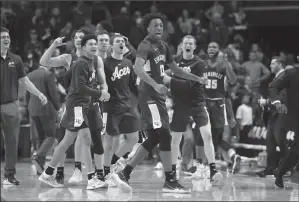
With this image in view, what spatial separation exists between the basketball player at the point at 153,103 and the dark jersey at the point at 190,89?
140 cm

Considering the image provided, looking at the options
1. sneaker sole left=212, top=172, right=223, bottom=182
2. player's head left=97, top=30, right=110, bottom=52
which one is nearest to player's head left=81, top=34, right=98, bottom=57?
player's head left=97, top=30, right=110, bottom=52

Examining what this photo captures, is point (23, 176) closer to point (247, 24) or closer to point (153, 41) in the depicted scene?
point (153, 41)

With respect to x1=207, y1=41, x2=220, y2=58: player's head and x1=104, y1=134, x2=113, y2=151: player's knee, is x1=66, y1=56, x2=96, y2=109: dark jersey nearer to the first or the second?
x1=104, y1=134, x2=113, y2=151: player's knee

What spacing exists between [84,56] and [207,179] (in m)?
3.14

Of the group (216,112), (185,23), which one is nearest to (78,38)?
(216,112)

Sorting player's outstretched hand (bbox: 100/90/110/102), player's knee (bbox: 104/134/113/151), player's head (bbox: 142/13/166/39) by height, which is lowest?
player's knee (bbox: 104/134/113/151)

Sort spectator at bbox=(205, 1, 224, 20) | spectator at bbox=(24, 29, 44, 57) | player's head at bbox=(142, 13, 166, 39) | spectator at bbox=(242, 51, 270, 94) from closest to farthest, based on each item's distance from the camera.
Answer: player's head at bbox=(142, 13, 166, 39), spectator at bbox=(242, 51, 270, 94), spectator at bbox=(24, 29, 44, 57), spectator at bbox=(205, 1, 224, 20)

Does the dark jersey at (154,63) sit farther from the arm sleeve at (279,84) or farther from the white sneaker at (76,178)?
the white sneaker at (76,178)

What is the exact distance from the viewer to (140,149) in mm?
8711

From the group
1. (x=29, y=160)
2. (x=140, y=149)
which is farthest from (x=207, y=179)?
(x=29, y=160)

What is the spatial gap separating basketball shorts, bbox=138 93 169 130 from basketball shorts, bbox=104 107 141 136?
772 mm

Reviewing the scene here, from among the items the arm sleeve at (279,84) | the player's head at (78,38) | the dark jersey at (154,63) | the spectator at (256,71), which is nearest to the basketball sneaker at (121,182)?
the dark jersey at (154,63)

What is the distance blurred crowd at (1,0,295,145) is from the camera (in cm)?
1703

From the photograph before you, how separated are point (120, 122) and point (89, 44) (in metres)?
1.24
